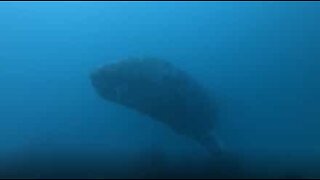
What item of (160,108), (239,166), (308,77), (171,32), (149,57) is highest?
(171,32)

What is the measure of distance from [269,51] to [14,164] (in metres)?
7.80

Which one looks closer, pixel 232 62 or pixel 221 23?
pixel 232 62

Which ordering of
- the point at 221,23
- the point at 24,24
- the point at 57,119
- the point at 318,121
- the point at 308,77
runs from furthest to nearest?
the point at 24,24
the point at 221,23
the point at 308,77
the point at 57,119
the point at 318,121

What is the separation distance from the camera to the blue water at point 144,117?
577 centimetres

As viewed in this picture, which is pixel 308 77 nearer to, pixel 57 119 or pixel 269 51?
pixel 269 51

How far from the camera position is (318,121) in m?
8.44

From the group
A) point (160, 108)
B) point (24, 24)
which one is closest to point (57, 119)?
point (160, 108)

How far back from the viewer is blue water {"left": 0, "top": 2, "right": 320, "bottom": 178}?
5766 millimetres

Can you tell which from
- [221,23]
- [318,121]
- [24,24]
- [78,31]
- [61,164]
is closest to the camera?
[61,164]

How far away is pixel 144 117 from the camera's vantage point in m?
7.86

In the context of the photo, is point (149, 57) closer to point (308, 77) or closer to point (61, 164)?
point (61, 164)

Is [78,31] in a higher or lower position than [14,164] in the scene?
higher

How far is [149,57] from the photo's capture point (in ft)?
19.6

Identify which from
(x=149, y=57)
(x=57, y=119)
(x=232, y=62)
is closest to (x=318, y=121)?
(x=232, y=62)
